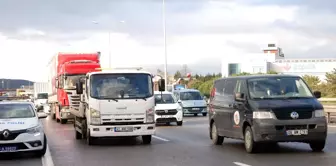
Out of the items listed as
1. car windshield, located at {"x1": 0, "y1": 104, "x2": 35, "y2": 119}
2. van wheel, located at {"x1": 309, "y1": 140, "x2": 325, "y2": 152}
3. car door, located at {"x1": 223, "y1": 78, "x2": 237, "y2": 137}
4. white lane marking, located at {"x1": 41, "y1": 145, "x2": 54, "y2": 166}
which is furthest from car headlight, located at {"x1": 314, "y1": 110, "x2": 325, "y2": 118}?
car windshield, located at {"x1": 0, "y1": 104, "x2": 35, "y2": 119}

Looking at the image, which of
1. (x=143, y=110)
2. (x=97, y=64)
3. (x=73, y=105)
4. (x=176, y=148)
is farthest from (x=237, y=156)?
(x=97, y=64)

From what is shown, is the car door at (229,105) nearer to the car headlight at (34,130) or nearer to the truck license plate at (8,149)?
the car headlight at (34,130)

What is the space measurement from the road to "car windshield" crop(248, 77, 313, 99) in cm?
138

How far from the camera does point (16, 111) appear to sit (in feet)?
51.9

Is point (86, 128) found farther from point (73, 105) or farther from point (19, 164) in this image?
point (19, 164)

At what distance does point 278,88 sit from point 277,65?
91.1 meters

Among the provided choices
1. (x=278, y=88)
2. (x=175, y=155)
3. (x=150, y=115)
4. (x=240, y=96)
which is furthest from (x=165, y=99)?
(x=175, y=155)

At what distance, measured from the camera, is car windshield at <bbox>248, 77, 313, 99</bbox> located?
14.7 metres

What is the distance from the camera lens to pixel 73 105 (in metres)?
22.3

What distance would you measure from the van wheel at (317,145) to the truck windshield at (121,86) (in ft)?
17.3

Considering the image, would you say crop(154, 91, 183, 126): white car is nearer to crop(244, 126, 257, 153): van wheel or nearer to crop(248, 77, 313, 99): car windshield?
crop(248, 77, 313, 99): car windshield

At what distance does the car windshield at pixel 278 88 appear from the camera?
14688mm

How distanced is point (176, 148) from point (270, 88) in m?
3.24

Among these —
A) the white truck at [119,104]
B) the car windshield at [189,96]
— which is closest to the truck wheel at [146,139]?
the white truck at [119,104]
